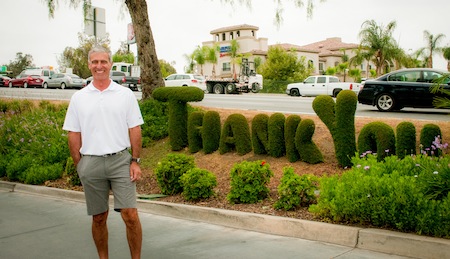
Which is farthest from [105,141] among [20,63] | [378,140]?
[20,63]

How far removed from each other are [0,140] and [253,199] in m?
7.31

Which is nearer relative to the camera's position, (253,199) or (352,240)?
(352,240)

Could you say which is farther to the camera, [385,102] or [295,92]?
[295,92]

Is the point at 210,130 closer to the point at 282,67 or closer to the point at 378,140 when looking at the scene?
the point at 378,140

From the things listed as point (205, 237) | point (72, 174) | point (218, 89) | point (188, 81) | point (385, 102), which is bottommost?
point (205, 237)

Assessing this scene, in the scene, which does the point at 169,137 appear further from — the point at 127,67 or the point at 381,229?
the point at 127,67

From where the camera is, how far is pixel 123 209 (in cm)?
395

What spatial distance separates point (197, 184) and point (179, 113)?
11.6 ft

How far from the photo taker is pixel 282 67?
53625 mm

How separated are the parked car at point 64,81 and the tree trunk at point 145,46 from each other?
1204 inches

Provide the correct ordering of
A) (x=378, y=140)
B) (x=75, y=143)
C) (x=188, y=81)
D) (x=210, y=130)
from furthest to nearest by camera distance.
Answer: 1. (x=188, y=81)
2. (x=210, y=130)
3. (x=378, y=140)
4. (x=75, y=143)

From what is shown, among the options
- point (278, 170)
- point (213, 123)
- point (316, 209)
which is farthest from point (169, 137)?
point (316, 209)

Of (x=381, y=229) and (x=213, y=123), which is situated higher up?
(x=213, y=123)

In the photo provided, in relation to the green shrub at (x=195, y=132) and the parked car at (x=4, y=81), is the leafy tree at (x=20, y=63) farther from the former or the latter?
A: the green shrub at (x=195, y=132)
